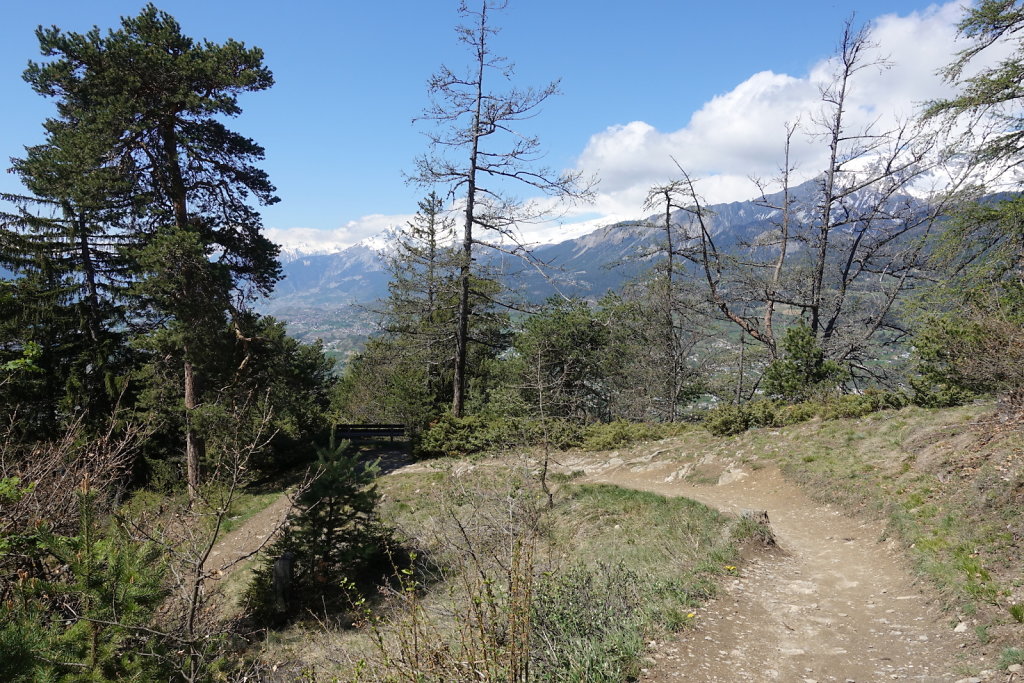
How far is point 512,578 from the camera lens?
10.8 ft

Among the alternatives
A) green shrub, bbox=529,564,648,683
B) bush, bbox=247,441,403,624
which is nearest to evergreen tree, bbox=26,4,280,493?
bush, bbox=247,441,403,624

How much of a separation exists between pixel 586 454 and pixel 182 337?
12261 mm

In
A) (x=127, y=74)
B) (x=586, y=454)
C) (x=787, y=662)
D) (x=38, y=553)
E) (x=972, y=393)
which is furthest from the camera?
(x=586, y=454)

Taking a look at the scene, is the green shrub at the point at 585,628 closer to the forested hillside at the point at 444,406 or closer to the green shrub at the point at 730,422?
the forested hillside at the point at 444,406

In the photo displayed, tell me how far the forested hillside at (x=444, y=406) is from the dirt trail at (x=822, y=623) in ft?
1.08

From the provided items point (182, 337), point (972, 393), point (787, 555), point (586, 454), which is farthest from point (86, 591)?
point (972, 393)

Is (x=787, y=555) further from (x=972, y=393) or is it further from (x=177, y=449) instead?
(x=177, y=449)

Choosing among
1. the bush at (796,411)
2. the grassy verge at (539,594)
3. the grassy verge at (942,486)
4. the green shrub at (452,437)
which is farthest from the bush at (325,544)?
the bush at (796,411)

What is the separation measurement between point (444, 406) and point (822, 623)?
1529cm

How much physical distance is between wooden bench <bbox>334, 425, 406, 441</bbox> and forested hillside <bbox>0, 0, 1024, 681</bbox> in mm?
802

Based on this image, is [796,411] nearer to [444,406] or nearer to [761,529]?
[761,529]

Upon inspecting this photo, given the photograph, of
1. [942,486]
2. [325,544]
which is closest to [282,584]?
[325,544]

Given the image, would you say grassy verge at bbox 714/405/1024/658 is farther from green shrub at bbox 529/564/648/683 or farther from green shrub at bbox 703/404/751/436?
green shrub at bbox 529/564/648/683

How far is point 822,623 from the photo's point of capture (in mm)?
5570
